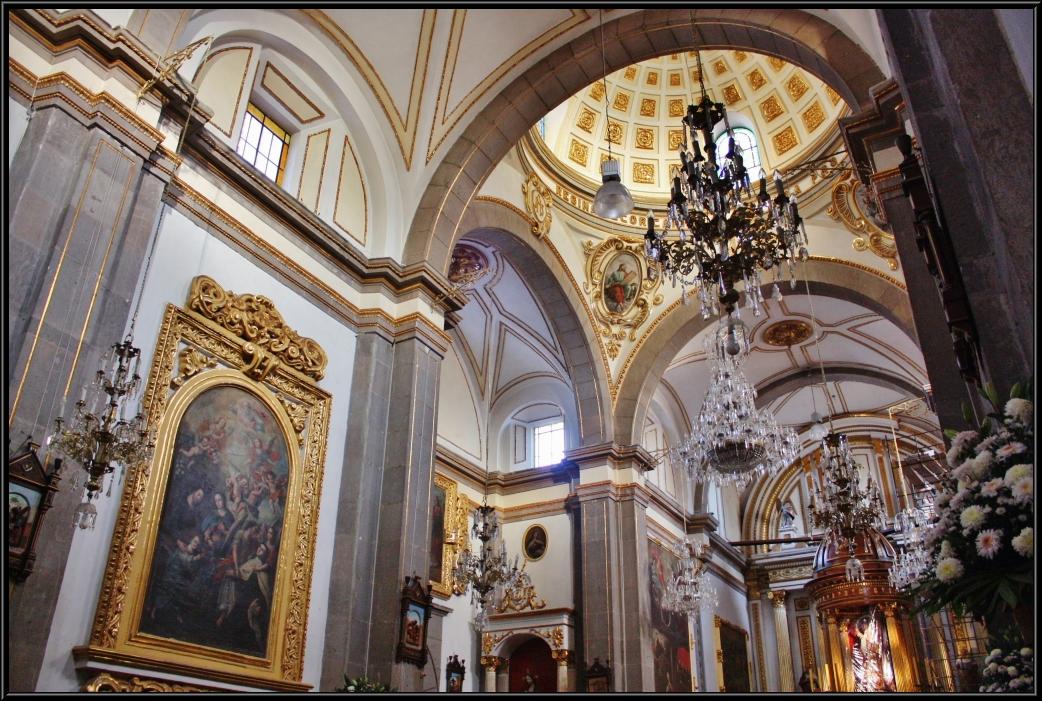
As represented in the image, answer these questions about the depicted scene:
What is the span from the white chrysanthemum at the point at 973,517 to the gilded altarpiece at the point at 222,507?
18.6 feet

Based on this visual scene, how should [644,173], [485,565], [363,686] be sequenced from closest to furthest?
[363,686] → [485,565] → [644,173]

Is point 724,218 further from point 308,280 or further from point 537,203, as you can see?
point 537,203

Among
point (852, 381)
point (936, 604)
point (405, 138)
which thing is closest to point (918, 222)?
point (936, 604)

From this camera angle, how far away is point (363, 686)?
7324 mm

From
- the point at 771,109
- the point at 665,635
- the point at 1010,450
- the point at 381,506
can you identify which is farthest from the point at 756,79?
the point at 1010,450

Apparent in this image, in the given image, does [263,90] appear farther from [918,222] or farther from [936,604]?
[936,604]

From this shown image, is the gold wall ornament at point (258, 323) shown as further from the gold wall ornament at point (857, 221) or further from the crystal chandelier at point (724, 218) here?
the gold wall ornament at point (857, 221)

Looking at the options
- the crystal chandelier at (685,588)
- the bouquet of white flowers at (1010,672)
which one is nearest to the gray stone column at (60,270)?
the bouquet of white flowers at (1010,672)

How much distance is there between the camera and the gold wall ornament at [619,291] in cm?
1498

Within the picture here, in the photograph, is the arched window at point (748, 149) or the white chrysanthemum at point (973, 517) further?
the arched window at point (748, 149)

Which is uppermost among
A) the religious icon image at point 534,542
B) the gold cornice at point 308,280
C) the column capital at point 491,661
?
the gold cornice at point 308,280

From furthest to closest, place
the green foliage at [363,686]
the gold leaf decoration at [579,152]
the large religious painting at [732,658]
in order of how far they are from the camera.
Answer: the large religious painting at [732,658] < the gold leaf decoration at [579,152] < the green foliage at [363,686]

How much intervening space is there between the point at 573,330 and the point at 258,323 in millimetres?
7516

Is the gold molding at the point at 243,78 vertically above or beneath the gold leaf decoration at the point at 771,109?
beneath
